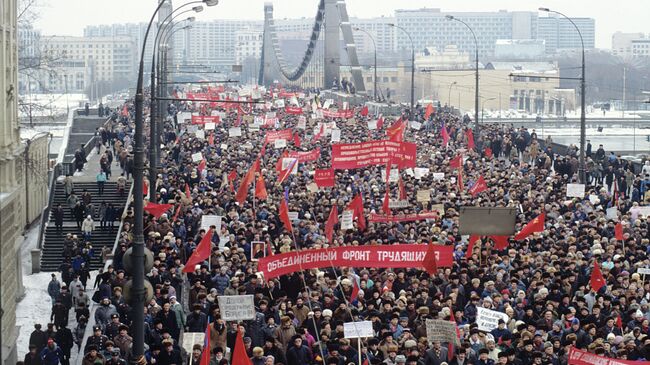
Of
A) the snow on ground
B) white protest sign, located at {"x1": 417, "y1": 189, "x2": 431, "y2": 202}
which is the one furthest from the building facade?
white protest sign, located at {"x1": 417, "y1": 189, "x2": 431, "y2": 202}

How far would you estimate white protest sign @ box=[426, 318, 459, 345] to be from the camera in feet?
56.6

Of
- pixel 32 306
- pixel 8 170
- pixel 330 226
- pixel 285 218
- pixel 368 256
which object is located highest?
pixel 8 170

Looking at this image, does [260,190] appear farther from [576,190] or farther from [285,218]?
→ [576,190]

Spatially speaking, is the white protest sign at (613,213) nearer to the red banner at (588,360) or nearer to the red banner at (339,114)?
the red banner at (588,360)

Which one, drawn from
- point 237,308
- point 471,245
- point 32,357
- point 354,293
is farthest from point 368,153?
point 237,308

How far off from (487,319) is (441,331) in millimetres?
1651

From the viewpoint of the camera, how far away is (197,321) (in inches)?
755

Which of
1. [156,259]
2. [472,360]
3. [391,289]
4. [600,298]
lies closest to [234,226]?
[156,259]

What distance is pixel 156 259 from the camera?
23.3 m

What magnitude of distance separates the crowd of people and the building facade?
90 centimetres

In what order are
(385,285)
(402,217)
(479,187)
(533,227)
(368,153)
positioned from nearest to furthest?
(385,285) < (533,227) < (402,217) < (479,187) < (368,153)

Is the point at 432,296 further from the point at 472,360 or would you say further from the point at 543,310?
the point at 472,360

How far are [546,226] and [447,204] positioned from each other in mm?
2695

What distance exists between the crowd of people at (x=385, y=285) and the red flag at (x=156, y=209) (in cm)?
36
